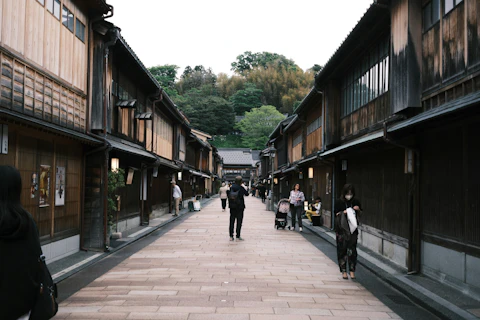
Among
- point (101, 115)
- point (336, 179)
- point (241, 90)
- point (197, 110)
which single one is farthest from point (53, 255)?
point (241, 90)

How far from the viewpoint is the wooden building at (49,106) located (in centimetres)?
855

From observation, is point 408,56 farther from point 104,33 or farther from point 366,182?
point 104,33

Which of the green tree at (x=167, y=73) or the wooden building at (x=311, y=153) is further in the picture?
the green tree at (x=167, y=73)

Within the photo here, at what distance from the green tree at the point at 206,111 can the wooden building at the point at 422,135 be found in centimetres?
7283

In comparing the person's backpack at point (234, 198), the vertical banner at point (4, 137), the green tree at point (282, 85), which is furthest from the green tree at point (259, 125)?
the vertical banner at point (4, 137)

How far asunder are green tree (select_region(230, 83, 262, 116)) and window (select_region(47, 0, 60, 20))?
88.4 metres

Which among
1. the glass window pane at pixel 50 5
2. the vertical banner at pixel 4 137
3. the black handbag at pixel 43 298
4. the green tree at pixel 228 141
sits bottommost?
the black handbag at pixel 43 298

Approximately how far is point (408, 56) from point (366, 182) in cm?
560

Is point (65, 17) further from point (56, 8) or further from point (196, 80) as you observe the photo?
point (196, 80)

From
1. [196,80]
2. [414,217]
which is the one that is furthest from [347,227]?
[196,80]

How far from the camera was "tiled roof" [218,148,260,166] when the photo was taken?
293ft

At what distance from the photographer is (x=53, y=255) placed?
423 inches

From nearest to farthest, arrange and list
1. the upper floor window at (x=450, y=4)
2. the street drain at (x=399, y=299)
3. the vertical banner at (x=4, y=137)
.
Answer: the street drain at (x=399, y=299)
the vertical banner at (x=4, y=137)
the upper floor window at (x=450, y=4)

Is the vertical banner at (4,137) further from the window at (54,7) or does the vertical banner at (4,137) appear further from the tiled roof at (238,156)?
the tiled roof at (238,156)
